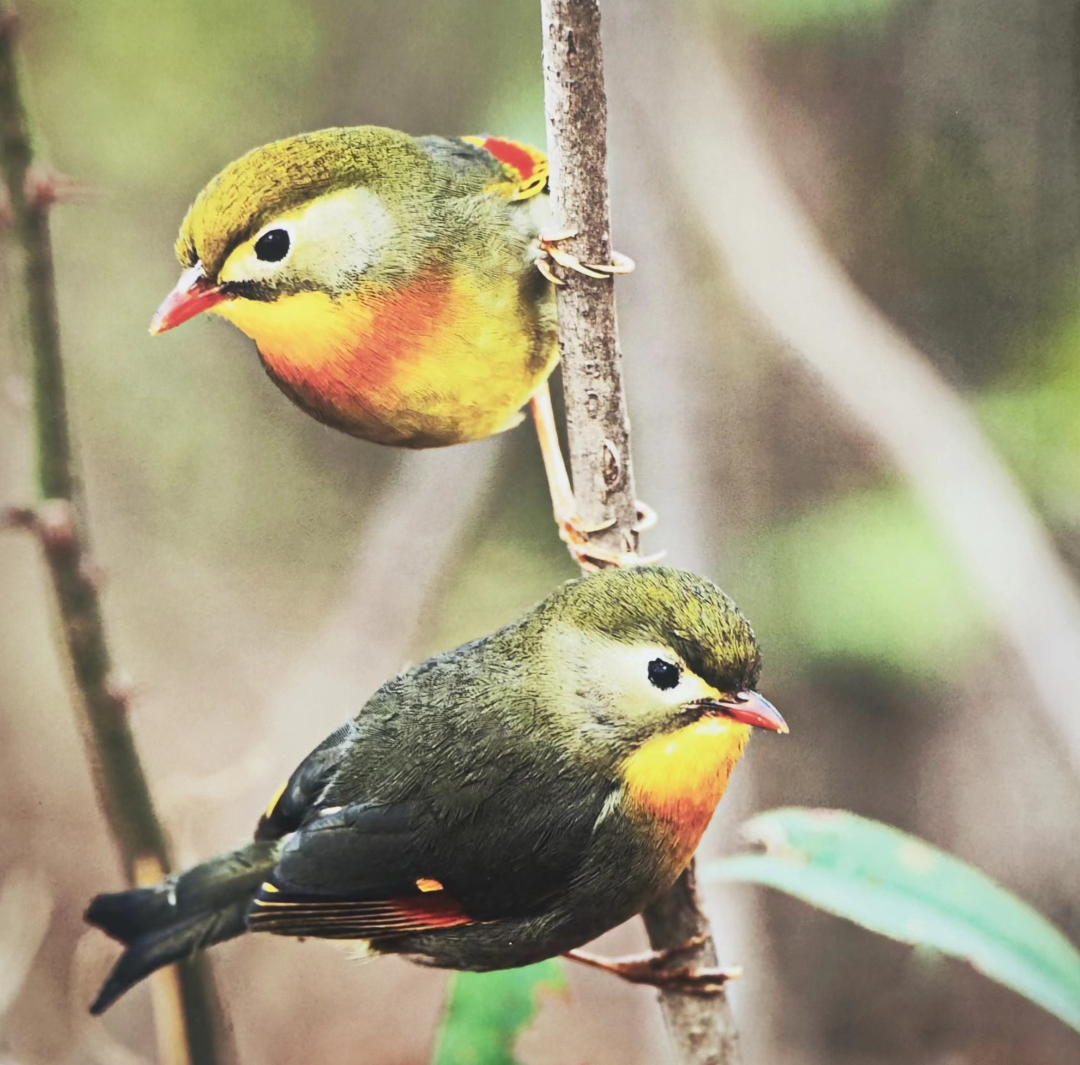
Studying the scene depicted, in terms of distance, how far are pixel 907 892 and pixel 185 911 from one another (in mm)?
799

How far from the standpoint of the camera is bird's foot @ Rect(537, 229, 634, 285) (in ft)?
3.61

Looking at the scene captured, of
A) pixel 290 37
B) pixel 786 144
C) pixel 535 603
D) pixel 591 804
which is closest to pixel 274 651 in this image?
pixel 535 603

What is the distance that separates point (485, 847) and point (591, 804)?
0.11 meters

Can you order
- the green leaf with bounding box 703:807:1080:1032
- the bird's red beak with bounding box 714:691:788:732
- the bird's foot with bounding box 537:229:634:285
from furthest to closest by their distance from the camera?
the green leaf with bounding box 703:807:1080:1032, the bird's foot with bounding box 537:229:634:285, the bird's red beak with bounding box 714:691:788:732

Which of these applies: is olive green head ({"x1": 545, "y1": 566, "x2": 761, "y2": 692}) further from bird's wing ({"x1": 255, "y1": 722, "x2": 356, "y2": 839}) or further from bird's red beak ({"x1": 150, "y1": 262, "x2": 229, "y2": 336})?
bird's red beak ({"x1": 150, "y1": 262, "x2": 229, "y2": 336})

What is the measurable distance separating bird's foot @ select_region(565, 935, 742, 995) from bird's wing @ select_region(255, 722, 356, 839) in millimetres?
329

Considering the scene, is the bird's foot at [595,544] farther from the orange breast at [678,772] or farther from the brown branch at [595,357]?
the orange breast at [678,772]

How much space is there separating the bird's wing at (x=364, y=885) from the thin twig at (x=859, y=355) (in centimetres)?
66

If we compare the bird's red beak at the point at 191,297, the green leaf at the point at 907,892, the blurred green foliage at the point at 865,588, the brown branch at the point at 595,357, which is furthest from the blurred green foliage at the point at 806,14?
the green leaf at the point at 907,892

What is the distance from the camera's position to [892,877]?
3.99ft

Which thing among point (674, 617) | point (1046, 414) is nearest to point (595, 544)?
point (674, 617)

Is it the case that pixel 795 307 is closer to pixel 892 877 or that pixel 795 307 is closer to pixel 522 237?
pixel 522 237

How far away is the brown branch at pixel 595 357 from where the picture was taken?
1.04 m

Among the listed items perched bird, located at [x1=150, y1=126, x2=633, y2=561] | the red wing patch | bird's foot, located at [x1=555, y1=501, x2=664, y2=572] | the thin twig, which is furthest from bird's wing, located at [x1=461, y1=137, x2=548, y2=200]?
the red wing patch
